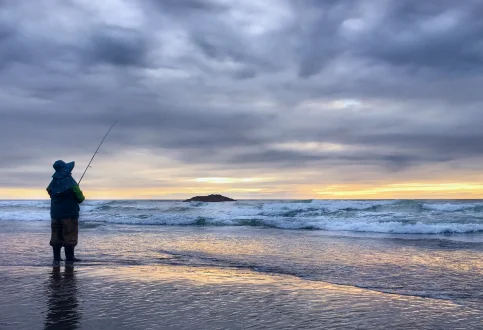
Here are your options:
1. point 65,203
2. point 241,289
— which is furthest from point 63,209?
point 241,289

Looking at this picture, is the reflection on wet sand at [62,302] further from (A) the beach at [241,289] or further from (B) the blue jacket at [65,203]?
(B) the blue jacket at [65,203]

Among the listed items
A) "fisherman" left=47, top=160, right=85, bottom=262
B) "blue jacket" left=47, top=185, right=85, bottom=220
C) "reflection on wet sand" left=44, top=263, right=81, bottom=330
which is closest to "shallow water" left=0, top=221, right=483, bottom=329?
"reflection on wet sand" left=44, top=263, right=81, bottom=330

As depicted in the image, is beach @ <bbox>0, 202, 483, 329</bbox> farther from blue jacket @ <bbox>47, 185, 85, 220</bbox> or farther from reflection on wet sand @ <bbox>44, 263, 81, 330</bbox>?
blue jacket @ <bbox>47, 185, 85, 220</bbox>

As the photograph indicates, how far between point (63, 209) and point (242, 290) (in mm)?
4462

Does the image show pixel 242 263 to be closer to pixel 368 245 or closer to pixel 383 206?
pixel 368 245

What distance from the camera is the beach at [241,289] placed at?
4.76 metres

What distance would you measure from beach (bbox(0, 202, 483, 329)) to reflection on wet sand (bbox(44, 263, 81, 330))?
1 cm

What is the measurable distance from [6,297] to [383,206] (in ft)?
119

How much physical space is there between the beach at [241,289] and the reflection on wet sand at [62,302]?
0.01 meters

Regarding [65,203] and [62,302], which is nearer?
[62,302]

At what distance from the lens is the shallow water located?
4762mm

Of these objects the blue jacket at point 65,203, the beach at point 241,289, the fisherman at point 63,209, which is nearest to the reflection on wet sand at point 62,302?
the beach at point 241,289

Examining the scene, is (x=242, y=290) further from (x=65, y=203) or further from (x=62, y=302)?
(x=65, y=203)

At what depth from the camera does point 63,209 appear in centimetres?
902
